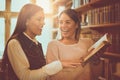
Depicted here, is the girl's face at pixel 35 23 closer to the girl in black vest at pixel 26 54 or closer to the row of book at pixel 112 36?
the girl in black vest at pixel 26 54

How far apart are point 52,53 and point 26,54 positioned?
45 cm

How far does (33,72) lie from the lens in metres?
1.58

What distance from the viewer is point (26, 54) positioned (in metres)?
1.63

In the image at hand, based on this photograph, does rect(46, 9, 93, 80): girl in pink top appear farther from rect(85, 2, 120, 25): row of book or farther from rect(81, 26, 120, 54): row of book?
rect(85, 2, 120, 25): row of book

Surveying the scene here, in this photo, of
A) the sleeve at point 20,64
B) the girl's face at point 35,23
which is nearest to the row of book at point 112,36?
the girl's face at point 35,23

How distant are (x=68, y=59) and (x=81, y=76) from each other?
0.19 meters

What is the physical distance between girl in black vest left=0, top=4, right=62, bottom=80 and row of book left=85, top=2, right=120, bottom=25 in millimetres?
997

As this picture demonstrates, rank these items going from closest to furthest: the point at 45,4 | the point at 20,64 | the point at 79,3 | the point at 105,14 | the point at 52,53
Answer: the point at 20,64, the point at 52,53, the point at 105,14, the point at 79,3, the point at 45,4

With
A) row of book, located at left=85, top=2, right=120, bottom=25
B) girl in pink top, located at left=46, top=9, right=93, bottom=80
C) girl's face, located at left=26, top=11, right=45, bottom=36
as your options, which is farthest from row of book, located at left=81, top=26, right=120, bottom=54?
girl's face, located at left=26, top=11, right=45, bottom=36

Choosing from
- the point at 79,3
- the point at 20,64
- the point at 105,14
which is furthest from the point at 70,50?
the point at 79,3

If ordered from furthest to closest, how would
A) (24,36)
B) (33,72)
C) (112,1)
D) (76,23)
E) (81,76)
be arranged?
(112,1) → (76,23) → (81,76) → (24,36) → (33,72)

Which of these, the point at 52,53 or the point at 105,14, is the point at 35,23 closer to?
the point at 52,53

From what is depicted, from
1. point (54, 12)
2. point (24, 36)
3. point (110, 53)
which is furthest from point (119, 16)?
point (54, 12)

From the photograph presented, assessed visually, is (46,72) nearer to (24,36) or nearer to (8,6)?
(24,36)
